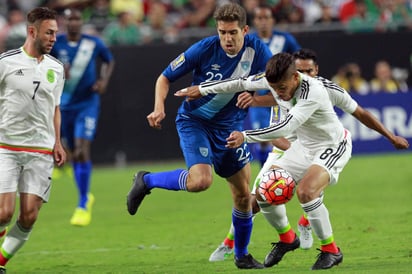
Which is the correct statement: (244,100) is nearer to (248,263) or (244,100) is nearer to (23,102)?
(248,263)

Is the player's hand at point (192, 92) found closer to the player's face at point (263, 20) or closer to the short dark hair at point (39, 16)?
the short dark hair at point (39, 16)

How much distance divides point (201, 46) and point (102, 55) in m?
6.09

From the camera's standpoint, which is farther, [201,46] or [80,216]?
[80,216]

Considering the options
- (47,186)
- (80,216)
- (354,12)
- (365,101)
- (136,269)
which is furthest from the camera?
(354,12)

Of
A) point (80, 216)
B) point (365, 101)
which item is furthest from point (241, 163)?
point (365, 101)

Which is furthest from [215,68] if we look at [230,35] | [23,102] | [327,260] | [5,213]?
[5,213]

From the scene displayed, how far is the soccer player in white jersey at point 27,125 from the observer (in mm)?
9234

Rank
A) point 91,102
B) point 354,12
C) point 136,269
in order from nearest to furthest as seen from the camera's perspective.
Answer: point 136,269 → point 91,102 → point 354,12

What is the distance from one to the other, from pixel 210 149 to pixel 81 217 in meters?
4.89

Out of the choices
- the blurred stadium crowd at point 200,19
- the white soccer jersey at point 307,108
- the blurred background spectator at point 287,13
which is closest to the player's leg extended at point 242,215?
the white soccer jersey at point 307,108

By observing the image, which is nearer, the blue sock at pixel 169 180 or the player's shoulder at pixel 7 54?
the player's shoulder at pixel 7 54

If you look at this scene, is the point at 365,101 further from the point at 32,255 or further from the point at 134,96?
the point at 32,255

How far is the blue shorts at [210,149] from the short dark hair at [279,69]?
48.0 inches

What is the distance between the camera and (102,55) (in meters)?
15.6
